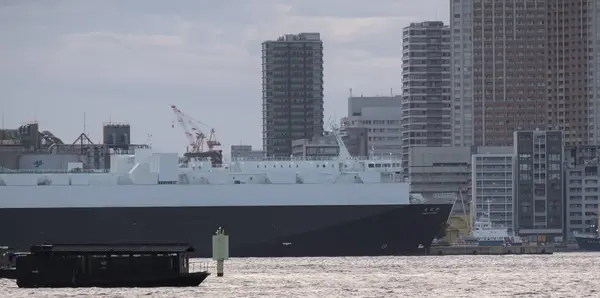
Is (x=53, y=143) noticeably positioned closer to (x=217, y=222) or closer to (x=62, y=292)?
(x=217, y=222)

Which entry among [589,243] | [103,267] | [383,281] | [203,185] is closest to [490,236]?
[589,243]

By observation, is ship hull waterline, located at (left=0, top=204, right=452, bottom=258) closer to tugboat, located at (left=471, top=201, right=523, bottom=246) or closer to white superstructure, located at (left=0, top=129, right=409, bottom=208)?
white superstructure, located at (left=0, top=129, right=409, bottom=208)

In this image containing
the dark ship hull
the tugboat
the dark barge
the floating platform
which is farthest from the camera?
the dark ship hull

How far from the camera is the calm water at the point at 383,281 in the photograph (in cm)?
7306

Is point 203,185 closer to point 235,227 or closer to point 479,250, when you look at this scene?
point 235,227

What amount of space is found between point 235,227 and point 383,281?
155ft

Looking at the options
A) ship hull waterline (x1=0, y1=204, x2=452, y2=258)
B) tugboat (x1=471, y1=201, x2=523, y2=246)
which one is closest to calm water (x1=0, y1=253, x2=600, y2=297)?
ship hull waterline (x1=0, y1=204, x2=452, y2=258)

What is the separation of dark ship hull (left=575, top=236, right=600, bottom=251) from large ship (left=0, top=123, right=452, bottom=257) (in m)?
54.8

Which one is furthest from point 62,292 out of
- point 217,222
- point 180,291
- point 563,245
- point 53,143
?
point 563,245

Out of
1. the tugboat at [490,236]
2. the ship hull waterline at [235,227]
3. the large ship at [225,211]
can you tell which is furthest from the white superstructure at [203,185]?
the tugboat at [490,236]

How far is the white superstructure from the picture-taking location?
133 metres

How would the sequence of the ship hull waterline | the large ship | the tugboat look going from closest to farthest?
the ship hull waterline → the large ship → the tugboat

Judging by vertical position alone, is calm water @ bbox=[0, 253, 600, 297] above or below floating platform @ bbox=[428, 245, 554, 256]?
above

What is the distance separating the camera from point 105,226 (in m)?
133
